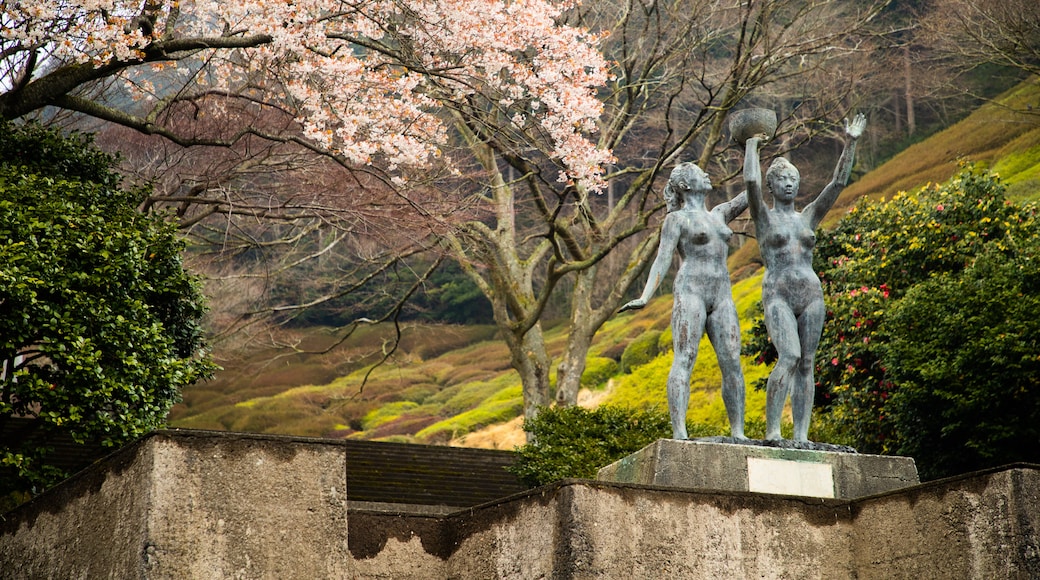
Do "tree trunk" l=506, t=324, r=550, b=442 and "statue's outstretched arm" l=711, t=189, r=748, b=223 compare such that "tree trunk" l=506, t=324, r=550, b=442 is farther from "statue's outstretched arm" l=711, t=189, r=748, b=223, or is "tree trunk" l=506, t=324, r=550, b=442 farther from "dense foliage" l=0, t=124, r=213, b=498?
"statue's outstretched arm" l=711, t=189, r=748, b=223

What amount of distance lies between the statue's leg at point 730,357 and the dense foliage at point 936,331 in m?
4.90

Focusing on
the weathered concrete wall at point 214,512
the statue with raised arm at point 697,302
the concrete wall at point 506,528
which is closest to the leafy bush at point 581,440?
the statue with raised arm at point 697,302

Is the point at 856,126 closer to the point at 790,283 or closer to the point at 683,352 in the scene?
the point at 790,283

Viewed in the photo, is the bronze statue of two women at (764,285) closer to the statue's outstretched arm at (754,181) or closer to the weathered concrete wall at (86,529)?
the statue's outstretched arm at (754,181)

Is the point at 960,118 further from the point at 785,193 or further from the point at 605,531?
the point at 605,531

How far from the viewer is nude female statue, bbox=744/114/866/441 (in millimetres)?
8484

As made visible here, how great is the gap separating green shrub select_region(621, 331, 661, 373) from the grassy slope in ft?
1.12

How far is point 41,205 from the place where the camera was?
10227mm

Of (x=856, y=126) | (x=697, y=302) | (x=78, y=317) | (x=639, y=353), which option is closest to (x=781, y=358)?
(x=697, y=302)

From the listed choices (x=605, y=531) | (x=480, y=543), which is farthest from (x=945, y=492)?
(x=480, y=543)

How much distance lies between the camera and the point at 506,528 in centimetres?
742

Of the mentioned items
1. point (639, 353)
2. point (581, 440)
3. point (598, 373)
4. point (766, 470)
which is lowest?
point (766, 470)

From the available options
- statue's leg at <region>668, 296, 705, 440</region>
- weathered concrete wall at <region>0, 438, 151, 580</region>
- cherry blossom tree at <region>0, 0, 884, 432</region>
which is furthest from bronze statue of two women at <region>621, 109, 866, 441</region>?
cherry blossom tree at <region>0, 0, 884, 432</region>

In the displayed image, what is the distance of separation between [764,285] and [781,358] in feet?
1.83
